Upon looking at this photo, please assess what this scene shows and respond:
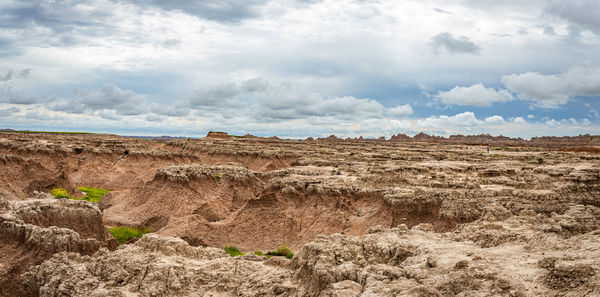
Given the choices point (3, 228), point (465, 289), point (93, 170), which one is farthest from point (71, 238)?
point (93, 170)

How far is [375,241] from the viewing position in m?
11.9

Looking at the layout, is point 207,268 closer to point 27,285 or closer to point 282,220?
point 27,285

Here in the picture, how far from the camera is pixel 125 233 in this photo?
24.8m

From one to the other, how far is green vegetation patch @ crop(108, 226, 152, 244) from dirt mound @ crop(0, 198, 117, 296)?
6506mm

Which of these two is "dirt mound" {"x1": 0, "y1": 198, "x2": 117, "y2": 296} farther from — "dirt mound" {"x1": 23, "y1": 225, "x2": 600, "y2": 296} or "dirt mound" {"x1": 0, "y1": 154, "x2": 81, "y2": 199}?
"dirt mound" {"x1": 0, "y1": 154, "x2": 81, "y2": 199}

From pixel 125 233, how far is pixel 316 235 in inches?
477

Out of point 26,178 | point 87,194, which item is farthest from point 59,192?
point 87,194

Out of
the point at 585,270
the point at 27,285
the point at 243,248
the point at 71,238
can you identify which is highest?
the point at 585,270

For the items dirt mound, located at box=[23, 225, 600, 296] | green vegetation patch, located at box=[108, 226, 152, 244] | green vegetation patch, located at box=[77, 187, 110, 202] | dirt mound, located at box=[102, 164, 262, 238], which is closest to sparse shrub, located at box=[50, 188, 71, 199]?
green vegetation patch, located at box=[77, 187, 110, 202]

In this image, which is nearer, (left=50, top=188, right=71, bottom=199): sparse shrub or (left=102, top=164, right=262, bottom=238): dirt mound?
(left=102, top=164, right=262, bottom=238): dirt mound

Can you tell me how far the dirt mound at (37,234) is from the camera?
42.7 ft

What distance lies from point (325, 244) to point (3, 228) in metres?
11.5

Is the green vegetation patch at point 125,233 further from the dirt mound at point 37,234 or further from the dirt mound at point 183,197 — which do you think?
the dirt mound at point 37,234

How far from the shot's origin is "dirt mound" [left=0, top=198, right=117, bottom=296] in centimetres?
1300
